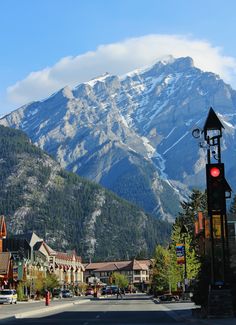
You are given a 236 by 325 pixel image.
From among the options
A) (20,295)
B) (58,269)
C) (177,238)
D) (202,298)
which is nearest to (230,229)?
(177,238)

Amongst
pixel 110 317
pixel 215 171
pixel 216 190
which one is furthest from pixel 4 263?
pixel 216 190

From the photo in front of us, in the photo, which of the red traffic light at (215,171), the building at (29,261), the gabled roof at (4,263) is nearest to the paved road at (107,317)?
the red traffic light at (215,171)

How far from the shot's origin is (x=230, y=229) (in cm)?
7769

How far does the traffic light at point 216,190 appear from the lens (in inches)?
Answer: 1201

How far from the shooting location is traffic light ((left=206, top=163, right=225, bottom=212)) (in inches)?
1201

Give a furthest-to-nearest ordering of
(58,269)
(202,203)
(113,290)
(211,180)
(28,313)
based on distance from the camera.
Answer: (58,269) → (113,290) → (202,203) → (28,313) → (211,180)

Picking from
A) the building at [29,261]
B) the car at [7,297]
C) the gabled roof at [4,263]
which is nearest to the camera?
the car at [7,297]

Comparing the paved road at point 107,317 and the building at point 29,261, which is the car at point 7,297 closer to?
the paved road at point 107,317

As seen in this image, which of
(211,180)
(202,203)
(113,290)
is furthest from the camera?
(113,290)

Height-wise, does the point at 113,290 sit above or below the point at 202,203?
below

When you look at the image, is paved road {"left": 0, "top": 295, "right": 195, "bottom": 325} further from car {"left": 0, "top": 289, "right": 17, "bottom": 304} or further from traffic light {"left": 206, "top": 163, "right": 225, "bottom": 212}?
car {"left": 0, "top": 289, "right": 17, "bottom": 304}

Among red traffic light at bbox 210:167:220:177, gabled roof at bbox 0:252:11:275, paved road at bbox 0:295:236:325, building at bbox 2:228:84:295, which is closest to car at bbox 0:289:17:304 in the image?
gabled roof at bbox 0:252:11:275

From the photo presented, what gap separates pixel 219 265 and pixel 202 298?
2329 mm

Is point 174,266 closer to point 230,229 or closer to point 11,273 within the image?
point 230,229
